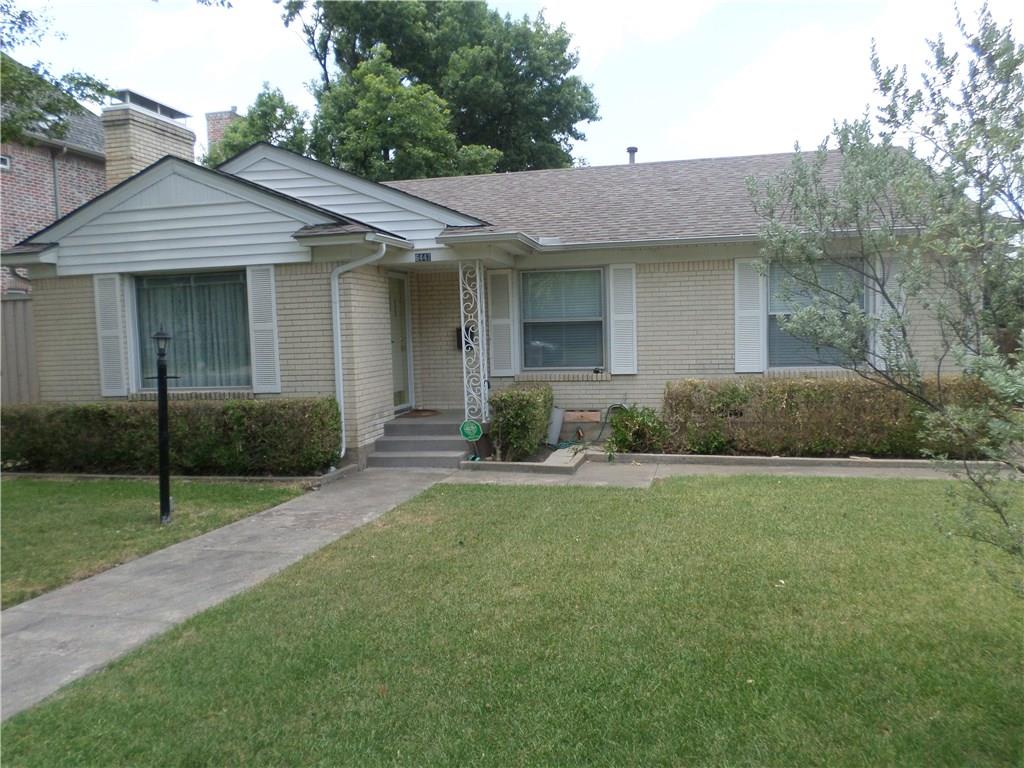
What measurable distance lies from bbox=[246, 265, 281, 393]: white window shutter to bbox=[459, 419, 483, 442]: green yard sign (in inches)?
103

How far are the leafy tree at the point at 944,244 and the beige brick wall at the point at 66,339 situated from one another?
10.2 meters

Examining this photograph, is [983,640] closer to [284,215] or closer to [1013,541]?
[1013,541]

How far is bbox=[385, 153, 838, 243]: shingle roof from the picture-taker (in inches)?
448

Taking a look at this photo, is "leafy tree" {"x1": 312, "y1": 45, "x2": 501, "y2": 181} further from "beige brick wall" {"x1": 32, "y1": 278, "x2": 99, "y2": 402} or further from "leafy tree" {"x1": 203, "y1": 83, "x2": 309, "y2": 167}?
"beige brick wall" {"x1": 32, "y1": 278, "x2": 99, "y2": 402}

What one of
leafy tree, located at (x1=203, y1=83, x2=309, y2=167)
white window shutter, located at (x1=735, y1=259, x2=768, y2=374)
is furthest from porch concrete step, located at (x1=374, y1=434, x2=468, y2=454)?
leafy tree, located at (x1=203, y1=83, x2=309, y2=167)

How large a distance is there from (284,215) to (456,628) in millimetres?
7085

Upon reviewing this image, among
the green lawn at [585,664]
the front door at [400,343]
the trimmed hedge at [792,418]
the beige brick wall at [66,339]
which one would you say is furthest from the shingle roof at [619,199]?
the green lawn at [585,664]

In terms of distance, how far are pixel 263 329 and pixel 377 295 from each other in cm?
162

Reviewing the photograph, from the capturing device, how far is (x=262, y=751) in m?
3.44

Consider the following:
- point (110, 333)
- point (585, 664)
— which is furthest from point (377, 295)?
point (585, 664)

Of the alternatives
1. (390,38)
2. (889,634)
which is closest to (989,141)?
(889,634)

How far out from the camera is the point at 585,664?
13.6 ft

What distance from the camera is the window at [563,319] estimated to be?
1173 centimetres

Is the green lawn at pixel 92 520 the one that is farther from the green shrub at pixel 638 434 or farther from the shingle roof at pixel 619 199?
the shingle roof at pixel 619 199
